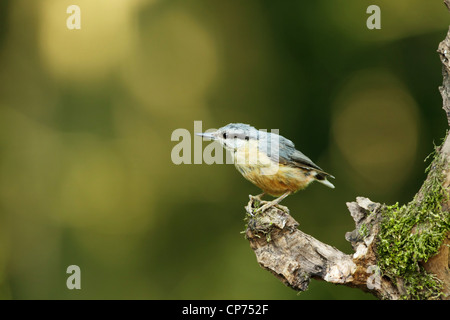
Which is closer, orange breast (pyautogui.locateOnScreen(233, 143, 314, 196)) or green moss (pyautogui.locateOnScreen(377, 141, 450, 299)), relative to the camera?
green moss (pyautogui.locateOnScreen(377, 141, 450, 299))

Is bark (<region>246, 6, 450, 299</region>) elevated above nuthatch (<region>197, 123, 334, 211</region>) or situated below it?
below

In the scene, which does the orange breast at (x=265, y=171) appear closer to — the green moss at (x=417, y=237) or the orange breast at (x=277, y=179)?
the orange breast at (x=277, y=179)

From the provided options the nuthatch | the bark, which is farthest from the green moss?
the nuthatch

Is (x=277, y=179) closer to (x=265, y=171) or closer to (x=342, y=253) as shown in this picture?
(x=265, y=171)

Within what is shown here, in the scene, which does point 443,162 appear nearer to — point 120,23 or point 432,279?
point 432,279

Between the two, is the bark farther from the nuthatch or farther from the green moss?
the nuthatch

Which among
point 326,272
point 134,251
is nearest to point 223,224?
point 134,251
